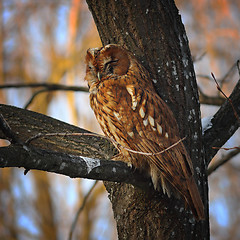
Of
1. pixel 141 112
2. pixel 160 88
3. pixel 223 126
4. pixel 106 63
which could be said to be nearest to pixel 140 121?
pixel 141 112

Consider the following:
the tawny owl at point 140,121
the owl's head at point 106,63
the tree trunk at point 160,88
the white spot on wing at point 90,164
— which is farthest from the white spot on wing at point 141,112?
the white spot on wing at point 90,164

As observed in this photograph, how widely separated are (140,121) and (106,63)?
1.85 feet

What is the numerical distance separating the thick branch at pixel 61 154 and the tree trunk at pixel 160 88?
0.81 feet

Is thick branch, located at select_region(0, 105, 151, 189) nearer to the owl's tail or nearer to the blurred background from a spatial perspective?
the owl's tail

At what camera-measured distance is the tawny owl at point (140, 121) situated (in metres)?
2.12

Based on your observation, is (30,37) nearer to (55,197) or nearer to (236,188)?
(55,197)

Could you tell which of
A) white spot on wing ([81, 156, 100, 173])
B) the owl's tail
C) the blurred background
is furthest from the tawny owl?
the blurred background

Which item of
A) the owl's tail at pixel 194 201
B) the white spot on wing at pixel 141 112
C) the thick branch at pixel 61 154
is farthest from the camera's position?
the white spot on wing at pixel 141 112

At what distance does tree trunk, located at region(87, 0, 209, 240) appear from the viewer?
2.33 meters

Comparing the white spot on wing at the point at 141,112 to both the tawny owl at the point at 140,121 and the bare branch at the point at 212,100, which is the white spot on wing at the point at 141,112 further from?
the bare branch at the point at 212,100

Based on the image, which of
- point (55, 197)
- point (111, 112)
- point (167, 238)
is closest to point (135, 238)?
point (167, 238)

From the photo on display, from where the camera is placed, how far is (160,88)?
8.12 ft

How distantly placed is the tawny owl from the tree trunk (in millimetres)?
105

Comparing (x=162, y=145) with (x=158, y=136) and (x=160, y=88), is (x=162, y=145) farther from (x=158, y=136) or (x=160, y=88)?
(x=160, y=88)
